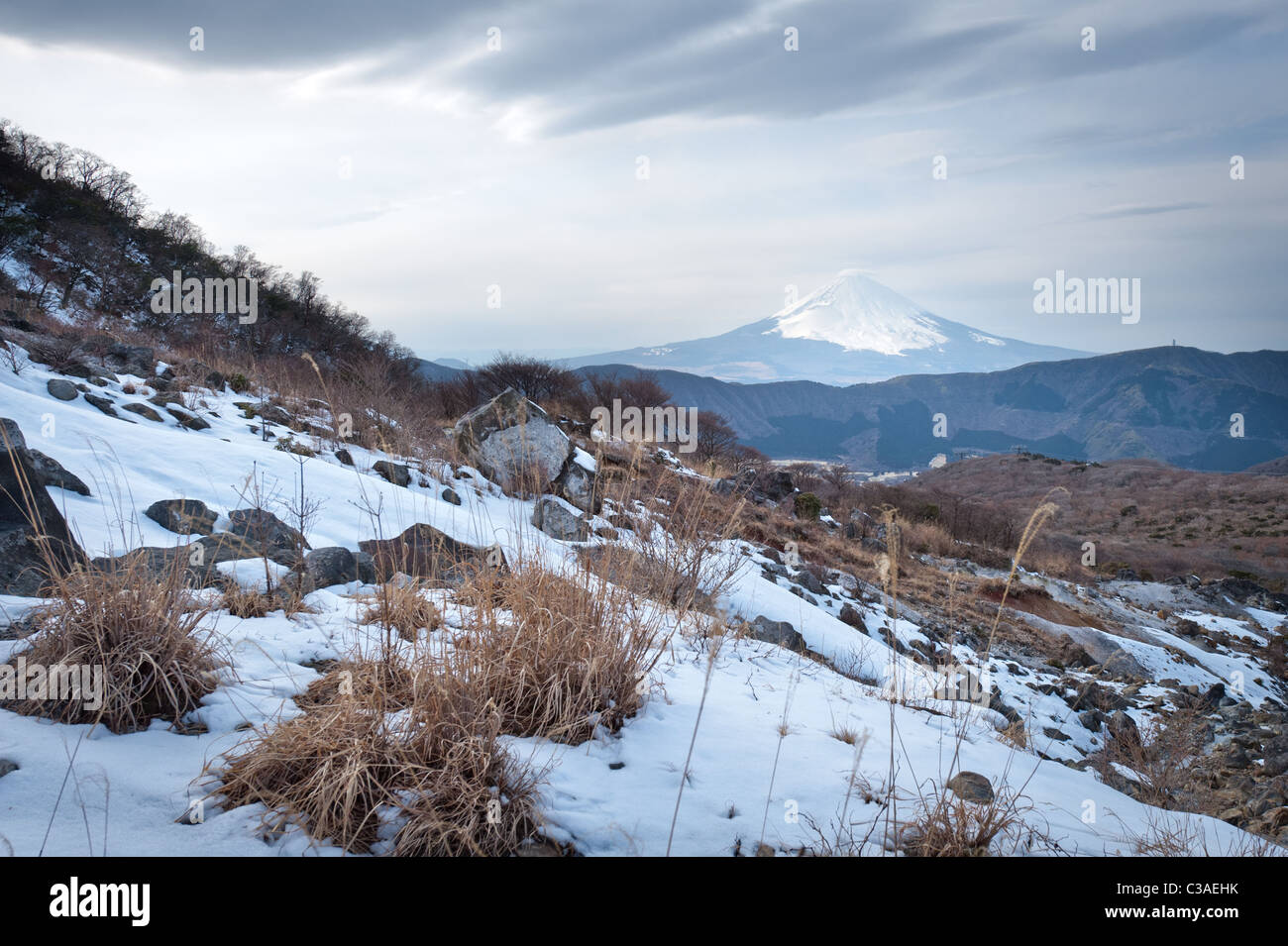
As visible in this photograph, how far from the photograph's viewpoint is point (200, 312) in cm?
2023

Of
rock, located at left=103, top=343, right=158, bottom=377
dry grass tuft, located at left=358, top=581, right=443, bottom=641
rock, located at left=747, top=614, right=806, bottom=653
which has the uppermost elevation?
rock, located at left=103, top=343, right=158, bottom=377

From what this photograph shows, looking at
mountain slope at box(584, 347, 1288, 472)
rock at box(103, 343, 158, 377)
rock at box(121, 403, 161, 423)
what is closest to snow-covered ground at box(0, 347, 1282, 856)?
rock at box(121, 403, 161, 423)

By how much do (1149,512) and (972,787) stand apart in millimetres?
37942

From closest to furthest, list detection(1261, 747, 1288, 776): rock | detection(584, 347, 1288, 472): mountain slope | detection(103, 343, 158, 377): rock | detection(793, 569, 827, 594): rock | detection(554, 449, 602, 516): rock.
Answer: detection(1261, 747, 1288, 776): rock, detection(103, 343, 158, 377): rock, detection(793, 569, 827, 594): rock, detection(554, 449, 602, 516): rock, detection(584, 347, 1288, 472): mountain slope

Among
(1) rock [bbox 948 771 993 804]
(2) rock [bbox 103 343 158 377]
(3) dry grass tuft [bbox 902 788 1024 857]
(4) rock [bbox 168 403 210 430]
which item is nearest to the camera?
(3) dry grass tuft [bbox 902 788 1024 857]

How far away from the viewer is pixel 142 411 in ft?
22.1

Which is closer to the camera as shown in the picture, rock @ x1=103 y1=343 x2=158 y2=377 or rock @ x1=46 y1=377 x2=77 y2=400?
rock @ x1=46 y1=377 x2=77 y2=400

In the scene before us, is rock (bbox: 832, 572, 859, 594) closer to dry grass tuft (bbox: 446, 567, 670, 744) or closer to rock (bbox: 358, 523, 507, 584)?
rock (bbox: 358, 523, 507, 584)

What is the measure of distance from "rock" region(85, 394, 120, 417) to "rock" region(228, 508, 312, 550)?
342cm

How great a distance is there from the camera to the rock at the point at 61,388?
6281 millimetres

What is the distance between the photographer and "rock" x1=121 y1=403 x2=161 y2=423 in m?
6.72

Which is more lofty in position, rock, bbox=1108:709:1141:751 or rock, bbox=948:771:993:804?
rock, bbox=948:771:993:804
